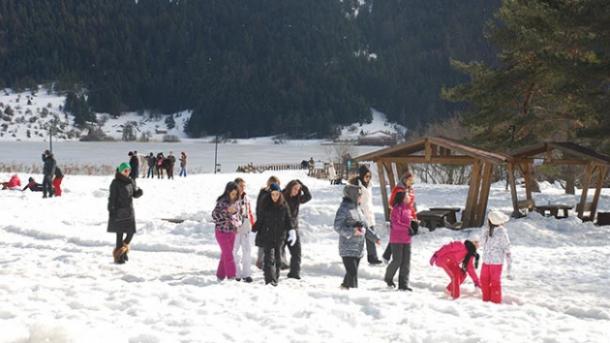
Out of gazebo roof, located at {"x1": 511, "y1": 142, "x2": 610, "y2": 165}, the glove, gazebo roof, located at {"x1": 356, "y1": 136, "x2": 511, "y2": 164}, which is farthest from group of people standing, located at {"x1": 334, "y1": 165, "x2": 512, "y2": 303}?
gazebo roof, located at {"x1": 511, "y1": 142, "x2": 610, "y2": 165}

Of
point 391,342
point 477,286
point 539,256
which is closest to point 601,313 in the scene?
point 477,286

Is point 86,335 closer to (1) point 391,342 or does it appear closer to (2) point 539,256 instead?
(1) point 391,342

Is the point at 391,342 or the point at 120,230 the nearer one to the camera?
the point at 391,342

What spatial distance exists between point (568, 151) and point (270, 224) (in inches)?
419

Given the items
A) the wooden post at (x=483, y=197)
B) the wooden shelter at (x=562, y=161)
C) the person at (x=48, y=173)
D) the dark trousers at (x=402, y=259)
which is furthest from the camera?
the person at (x=48, y=173)

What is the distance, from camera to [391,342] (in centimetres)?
568

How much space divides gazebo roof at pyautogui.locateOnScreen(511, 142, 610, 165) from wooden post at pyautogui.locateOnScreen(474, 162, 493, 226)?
1.37 meters

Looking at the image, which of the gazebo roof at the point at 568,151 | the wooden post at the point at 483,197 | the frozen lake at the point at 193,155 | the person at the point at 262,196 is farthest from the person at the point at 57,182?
the frozen lake at the point at 193,155

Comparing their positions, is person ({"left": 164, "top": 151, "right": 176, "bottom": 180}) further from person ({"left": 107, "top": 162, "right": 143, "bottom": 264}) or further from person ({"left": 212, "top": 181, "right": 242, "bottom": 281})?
person ({"left": 212, "top": 181, "right": 242, "bottom": 281})

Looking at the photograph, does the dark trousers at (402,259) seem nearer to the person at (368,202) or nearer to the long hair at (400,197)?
the long hair at (400,197)

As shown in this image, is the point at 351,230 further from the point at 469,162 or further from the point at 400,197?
the point at 469,162

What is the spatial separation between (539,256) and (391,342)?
22.1 ft

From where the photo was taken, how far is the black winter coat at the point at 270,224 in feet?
27.3

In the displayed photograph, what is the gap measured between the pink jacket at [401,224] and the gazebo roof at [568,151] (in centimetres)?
933
